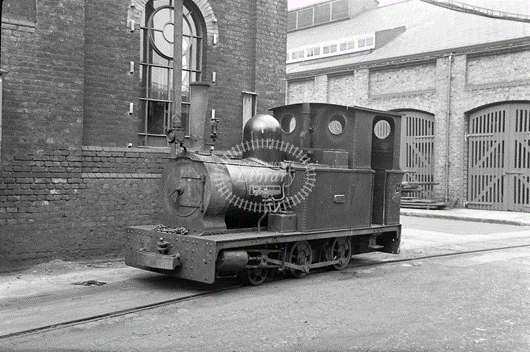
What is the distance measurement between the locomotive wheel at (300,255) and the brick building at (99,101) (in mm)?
2609

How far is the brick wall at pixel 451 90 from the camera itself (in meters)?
20.3

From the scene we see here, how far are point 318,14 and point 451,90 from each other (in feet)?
44.4

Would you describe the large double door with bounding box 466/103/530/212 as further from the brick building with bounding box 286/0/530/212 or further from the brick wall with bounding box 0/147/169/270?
the brick wall with bounding box 0/147/169/270

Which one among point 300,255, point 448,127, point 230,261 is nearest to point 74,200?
point 230,261

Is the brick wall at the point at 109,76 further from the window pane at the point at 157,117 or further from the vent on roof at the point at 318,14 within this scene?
the vent on roof at the point at 318,14

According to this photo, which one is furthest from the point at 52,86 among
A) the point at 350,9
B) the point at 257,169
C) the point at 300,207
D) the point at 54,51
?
the point at 350,9

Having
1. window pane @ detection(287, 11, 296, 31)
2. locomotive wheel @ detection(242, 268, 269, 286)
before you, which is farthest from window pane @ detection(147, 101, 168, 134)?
window pane @ detection(287, 11, 296, 31)

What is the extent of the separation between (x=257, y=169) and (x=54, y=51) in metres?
3.44

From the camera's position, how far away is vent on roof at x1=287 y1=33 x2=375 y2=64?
2717 centimetres

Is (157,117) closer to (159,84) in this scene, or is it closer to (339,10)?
(159,84)

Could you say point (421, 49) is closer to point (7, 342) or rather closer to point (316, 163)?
point (316, 163)

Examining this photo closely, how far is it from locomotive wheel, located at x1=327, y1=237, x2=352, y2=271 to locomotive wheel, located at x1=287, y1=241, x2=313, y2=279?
54 centimetres

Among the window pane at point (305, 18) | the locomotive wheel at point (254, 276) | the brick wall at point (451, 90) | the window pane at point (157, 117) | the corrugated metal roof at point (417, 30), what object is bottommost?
the locomotive wheel at point (254, 276)

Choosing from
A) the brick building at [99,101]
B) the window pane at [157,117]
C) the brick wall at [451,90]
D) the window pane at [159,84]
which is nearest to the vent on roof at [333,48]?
the brick wall at [451,90]
